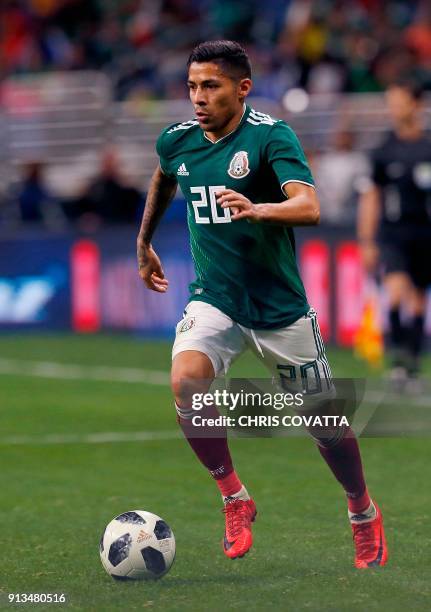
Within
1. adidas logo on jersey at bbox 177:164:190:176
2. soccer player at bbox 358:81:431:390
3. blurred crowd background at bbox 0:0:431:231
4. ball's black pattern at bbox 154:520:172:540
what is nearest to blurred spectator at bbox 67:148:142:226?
blurred crowd background at bbox 0:0:431:231

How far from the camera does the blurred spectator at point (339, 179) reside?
1709 cm

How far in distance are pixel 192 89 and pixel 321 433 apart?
1.52 metres

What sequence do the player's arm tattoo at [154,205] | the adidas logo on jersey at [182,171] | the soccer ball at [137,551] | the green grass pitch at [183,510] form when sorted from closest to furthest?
the green grass pitch at [183,510]
the soccer ball at [137,551]
the adidas logo on jersey at [182,171]
the player's arm tattoo at [154,205]

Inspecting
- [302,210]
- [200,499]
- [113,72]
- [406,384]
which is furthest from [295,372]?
[113,72]

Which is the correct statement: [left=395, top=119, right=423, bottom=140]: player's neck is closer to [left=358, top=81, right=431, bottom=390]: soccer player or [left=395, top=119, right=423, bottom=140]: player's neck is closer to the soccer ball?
[left=358, top=81, right=431, bottom=390]: soccer player

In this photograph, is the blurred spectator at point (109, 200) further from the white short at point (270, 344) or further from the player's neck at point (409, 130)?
the white short at point (270, 344)

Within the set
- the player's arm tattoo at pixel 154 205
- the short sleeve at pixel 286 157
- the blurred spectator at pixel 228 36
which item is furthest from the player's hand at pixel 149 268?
the blurred spectator at pixel 228 36

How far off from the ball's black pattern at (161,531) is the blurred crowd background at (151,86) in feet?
37.7

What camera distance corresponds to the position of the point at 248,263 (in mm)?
6062

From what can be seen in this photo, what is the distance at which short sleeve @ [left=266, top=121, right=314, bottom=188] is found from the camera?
18.7 ft

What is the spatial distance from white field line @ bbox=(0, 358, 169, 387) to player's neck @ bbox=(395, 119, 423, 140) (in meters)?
3.12

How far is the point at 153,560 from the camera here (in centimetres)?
572

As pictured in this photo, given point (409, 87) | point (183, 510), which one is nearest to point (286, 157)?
point (183, 510)

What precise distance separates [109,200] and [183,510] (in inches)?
439
